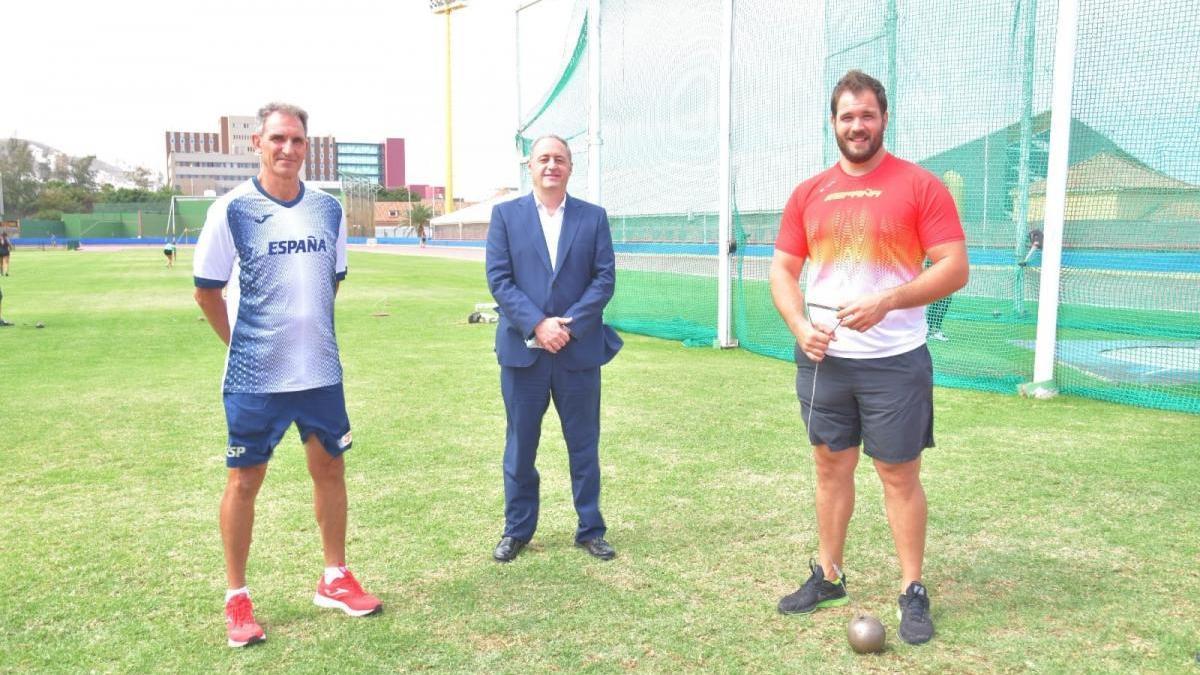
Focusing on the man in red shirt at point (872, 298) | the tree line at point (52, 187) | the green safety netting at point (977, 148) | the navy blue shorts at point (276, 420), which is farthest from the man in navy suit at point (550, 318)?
the tree line at point (52, 187)

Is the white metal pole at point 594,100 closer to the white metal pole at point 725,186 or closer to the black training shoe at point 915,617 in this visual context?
the white metal pole at point 725,186

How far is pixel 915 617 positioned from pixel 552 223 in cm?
226

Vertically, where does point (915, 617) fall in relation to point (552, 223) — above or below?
below

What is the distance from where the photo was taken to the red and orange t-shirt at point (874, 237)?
3.17m

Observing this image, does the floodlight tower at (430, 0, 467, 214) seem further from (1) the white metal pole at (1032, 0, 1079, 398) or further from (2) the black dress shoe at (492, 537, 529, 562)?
(2) the black dress shoe at (492, 537, 529, 562)

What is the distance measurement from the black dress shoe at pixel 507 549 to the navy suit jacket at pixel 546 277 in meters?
0.83

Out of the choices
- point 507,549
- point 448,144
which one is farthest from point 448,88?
point 507,549

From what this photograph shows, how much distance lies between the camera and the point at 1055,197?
7.55 m

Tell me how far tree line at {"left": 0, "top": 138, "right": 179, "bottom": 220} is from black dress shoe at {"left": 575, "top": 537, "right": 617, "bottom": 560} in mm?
100944

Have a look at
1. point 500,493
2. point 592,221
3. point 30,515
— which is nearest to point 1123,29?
point 592,221

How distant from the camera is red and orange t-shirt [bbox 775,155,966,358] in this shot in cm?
317

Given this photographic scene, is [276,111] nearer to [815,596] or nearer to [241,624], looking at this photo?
[241,624]

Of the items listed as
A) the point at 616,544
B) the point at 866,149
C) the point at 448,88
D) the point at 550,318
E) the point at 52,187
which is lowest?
the point at 616,544

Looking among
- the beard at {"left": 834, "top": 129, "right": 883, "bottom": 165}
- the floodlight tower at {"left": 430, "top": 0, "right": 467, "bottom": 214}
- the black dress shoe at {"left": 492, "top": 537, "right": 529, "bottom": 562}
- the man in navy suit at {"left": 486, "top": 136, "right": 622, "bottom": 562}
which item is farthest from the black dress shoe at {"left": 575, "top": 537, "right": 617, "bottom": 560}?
the floodlight tower at {"left": 430, "top": 0, "right": 467, "bottom": 214}
